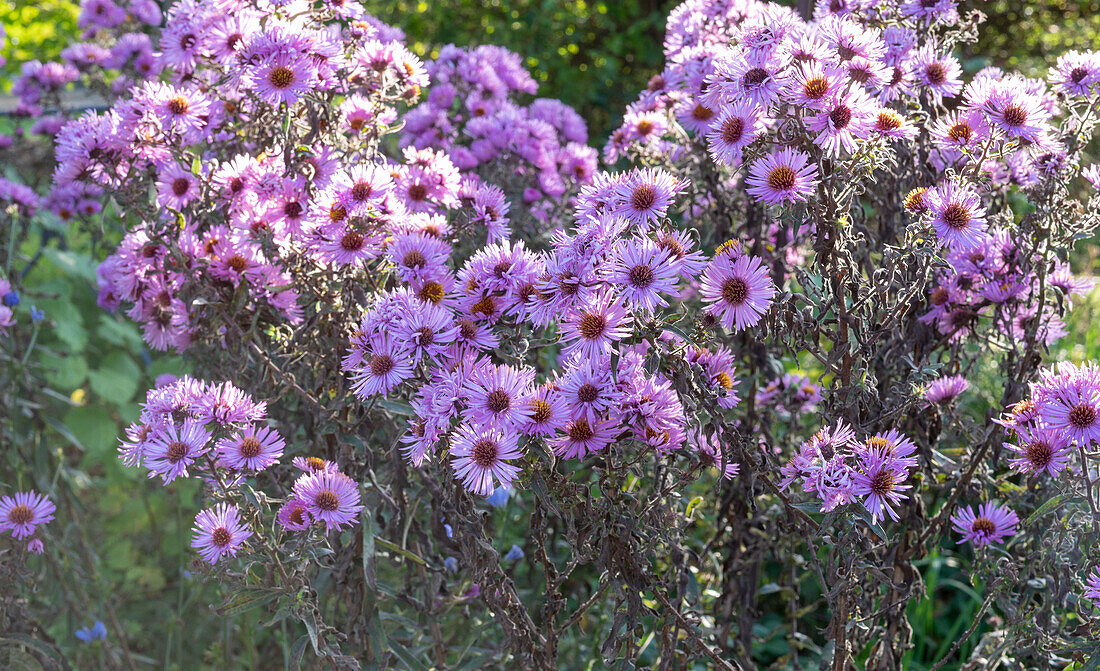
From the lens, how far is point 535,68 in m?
5.29

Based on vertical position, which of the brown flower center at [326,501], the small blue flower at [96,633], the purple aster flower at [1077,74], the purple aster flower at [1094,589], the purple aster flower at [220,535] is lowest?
the purple aster flower at [1094,589]

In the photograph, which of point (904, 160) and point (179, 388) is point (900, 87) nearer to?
point (904, 160)

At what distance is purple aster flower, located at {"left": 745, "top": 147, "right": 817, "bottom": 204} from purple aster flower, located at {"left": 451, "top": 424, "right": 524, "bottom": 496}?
1.62 feet

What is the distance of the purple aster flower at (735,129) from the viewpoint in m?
1.35

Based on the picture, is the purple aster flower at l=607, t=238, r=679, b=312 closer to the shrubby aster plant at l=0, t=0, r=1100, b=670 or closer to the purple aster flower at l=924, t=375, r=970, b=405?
the shrubby aster plant at l=0, t=0, r=1100, b=670

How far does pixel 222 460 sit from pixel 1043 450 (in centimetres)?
120

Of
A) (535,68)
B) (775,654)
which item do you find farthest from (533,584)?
(535,68)

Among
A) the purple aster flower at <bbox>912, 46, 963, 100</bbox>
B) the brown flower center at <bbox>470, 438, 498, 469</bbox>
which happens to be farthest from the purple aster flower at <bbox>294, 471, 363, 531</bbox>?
the purple aster flower at <bbox>912, 46, 963, 100</bbox>

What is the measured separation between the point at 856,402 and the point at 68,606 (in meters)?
1.99

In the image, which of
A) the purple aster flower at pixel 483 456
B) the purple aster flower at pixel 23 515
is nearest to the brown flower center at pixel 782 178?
the purple aster flower at pixel 483 456

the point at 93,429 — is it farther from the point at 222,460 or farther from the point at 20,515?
the point at 222,460

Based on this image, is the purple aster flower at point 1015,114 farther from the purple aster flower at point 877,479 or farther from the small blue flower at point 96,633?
the small blue flower at point 96,633

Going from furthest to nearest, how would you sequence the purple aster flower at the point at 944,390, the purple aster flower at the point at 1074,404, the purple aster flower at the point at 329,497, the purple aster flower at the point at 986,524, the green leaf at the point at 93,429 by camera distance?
the green leaf at the point at 93,429 → the purple aster flower at the point at 944,390 → the purple aster flower at the point at 986,524 → the purple aster flower at the point at 329,497 → the purple aster flower at the point at 1074,404

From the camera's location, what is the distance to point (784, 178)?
4.26ft
